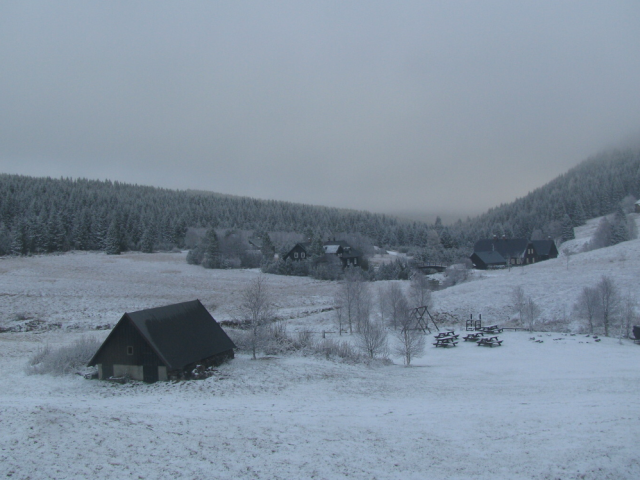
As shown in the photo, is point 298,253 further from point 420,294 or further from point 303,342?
point 303,342

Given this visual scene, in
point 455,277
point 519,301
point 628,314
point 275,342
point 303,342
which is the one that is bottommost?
point 303,342

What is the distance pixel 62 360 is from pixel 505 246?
9279 cm

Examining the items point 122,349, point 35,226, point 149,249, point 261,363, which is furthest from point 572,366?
point 35,226

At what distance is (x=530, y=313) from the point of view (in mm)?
43062

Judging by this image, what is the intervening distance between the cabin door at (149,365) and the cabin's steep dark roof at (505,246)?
85.8 metres

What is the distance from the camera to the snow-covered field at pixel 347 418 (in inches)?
514

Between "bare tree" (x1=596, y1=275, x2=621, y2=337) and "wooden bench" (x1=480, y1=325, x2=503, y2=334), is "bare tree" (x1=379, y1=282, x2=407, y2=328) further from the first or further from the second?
Answer: "bare tree" (x1=596, y1=275, x2=621, y2=337)

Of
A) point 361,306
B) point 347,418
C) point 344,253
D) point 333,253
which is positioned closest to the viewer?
point 347,418

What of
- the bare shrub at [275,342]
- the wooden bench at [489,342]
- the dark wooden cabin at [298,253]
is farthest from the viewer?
the dark wooden cabin at [298,253]

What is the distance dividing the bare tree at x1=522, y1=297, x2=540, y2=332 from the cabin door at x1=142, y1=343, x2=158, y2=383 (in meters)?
36.3

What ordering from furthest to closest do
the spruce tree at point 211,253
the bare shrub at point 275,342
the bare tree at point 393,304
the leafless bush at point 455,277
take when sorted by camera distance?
1. the spruce tree at point 211,253
2. the leafless bush at point 455,277
3. the bare tree at point 393,304
4. the bare shrub at point 275,342

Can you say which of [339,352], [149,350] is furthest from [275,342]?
[149,350]

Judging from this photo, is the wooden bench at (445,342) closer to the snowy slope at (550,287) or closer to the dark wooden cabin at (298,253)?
the snowy slope at (550,287)

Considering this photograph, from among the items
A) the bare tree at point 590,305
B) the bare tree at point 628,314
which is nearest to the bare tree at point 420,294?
the bare tree at point 590,305
